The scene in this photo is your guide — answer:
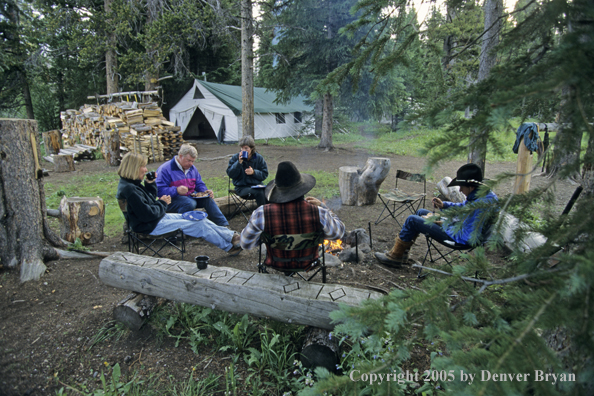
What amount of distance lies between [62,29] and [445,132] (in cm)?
2154

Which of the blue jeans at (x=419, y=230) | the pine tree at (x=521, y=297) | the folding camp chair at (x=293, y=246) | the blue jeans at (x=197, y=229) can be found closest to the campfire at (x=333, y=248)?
the blue jeans at (x=419, y=230)

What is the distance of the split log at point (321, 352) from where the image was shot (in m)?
2.50

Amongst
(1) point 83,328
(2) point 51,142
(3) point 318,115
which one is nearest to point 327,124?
(3) point 318,115

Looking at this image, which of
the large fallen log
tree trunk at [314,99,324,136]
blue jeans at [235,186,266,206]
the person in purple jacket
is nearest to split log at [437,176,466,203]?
blue jeans at [235,186,266,206]

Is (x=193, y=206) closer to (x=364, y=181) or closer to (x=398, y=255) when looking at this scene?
(x=398, y=255)

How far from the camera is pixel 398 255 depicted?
4.34 m

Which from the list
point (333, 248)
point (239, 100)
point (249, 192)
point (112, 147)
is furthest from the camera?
point (239, 100)

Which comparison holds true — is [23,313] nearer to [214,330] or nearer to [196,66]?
[214,330]

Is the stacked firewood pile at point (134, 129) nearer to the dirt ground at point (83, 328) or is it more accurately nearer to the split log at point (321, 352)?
the dirt ground at point (83, 328)

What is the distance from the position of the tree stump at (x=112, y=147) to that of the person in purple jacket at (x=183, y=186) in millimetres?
7882

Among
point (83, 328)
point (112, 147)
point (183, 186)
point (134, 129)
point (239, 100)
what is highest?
point (239, 100)

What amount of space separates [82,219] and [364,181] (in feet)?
A: 16.3

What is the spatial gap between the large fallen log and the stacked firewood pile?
31.7ft

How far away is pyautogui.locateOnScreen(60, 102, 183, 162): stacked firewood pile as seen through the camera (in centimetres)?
1195
